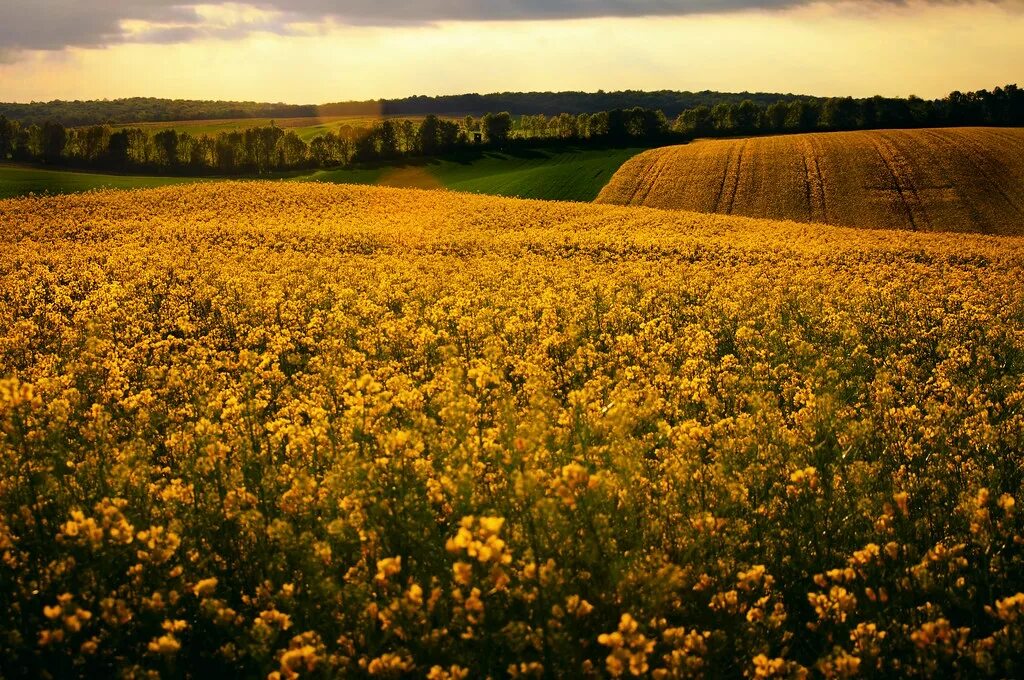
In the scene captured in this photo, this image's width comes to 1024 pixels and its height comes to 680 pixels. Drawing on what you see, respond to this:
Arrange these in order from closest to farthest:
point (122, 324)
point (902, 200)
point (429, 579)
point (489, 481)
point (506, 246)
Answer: point (429, 579) < point (489, 481) < point (122, 324) < point (506, 246) < point (902, 200)

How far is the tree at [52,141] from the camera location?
100688 millimetres

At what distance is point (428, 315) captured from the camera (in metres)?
15.9

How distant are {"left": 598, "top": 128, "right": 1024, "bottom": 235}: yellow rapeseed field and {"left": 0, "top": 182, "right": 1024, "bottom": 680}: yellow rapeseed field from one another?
39.6m

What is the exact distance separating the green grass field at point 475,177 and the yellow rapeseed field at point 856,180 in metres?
4.09

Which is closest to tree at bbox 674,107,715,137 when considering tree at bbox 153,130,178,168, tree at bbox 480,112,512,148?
tree at bbox 480,112,512,148

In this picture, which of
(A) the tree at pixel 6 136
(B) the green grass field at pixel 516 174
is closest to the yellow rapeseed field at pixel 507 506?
(B) the green grass field at pixel 516 174

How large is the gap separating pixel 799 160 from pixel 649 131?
136 ft

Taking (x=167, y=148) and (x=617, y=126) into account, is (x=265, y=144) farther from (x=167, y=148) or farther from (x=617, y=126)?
(x=617, y=126)

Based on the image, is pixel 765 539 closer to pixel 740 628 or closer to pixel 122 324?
pixel 740 628

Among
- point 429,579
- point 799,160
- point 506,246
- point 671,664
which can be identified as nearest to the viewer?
point 671,664

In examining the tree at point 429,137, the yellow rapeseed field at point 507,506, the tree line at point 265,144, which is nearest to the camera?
the yellow rapeseed field at point 507,506

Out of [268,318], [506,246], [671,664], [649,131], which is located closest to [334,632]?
[671,664]

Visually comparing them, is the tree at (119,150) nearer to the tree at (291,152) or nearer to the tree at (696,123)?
the tree at (291,152)

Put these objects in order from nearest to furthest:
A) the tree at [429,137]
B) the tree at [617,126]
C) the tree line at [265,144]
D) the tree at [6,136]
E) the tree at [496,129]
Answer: the tree line at [265,144], the tree at [6,136], the tree at [617,126], the tree at [429,137], the tree at [496,129]
